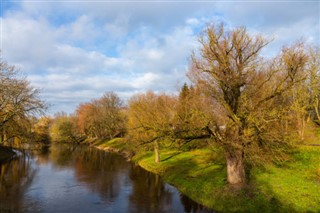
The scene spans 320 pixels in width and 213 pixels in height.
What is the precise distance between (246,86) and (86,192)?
18818 millimetres

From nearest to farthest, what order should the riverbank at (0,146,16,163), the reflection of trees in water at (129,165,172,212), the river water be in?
the river water
the reflection of trees in water at (129,165,172,212)
the riverbank at (0,146,16,163)

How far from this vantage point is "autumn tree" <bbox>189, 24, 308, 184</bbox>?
68.9 feet

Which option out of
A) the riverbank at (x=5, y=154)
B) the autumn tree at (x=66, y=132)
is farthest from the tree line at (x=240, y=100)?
the autumn tree at (x=66, y=132)

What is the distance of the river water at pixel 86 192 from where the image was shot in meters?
22.4

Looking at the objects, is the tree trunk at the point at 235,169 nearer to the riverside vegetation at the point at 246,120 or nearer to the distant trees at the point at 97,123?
the riverside vegetation at the point at 246,120

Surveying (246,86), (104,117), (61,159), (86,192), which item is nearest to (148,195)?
(86,192)

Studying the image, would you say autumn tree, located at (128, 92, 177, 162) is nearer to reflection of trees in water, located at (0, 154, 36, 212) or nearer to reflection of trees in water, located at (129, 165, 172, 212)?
reflection of trees in water, located at (129, 165, 172, 212)

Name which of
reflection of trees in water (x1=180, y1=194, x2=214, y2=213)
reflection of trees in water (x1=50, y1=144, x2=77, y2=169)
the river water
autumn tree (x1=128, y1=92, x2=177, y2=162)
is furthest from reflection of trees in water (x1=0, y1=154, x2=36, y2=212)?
reflection of trees in water (x1=180, y1=194, x2=214, y2=213)

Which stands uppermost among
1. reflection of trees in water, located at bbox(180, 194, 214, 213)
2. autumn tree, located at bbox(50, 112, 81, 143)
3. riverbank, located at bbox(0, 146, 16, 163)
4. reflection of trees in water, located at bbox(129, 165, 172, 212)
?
autumn tree, located at bbox(50, 112, 81, 143)

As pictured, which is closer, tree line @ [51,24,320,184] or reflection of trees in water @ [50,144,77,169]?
tree line @ [51,24,320,184]

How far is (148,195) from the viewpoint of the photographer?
2659cm

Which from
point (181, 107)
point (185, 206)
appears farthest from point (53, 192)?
point (181, 107)

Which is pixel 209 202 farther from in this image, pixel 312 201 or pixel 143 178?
pixel 143 178

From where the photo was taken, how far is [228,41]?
71.2ft
